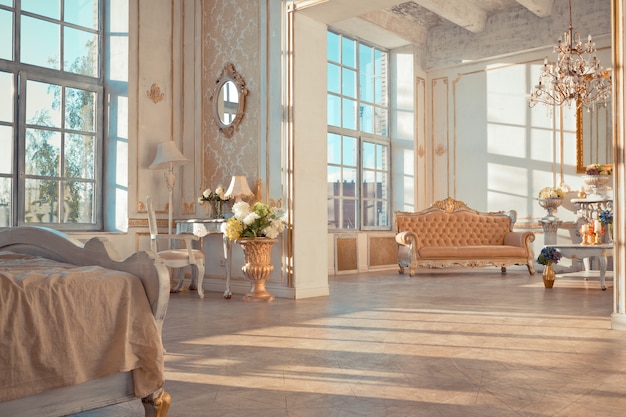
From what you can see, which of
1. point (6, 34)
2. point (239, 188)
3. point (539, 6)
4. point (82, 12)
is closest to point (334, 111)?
point (539, 6)

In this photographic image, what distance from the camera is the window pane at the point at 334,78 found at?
9859mm

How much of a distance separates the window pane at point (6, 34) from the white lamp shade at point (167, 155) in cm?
175

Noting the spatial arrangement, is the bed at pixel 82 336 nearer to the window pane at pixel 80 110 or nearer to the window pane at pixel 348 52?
the window pane at pixel 80 110

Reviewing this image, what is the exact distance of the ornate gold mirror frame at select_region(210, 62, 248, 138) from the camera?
6.68 meters

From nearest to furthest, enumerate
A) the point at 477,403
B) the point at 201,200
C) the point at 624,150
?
the point at 477,403
the point at 624,150
the point at 201,200

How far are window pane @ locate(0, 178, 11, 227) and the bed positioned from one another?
14.3ft

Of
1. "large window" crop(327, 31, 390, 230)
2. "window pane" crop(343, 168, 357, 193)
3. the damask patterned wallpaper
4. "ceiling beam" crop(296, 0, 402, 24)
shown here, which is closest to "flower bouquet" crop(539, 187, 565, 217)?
"large window" crop(327, 31, 390, 230)

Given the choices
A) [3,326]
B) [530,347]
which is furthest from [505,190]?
[3,326]

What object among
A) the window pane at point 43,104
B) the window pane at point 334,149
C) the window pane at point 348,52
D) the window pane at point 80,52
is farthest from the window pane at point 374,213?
the window pane at point 43,104

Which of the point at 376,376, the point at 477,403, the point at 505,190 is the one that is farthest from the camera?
the point at 505,190

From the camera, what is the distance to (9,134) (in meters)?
6.27

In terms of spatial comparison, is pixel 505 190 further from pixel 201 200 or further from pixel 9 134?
pixel 9 134

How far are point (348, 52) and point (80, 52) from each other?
184 inches

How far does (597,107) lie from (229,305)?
680 centimetres
